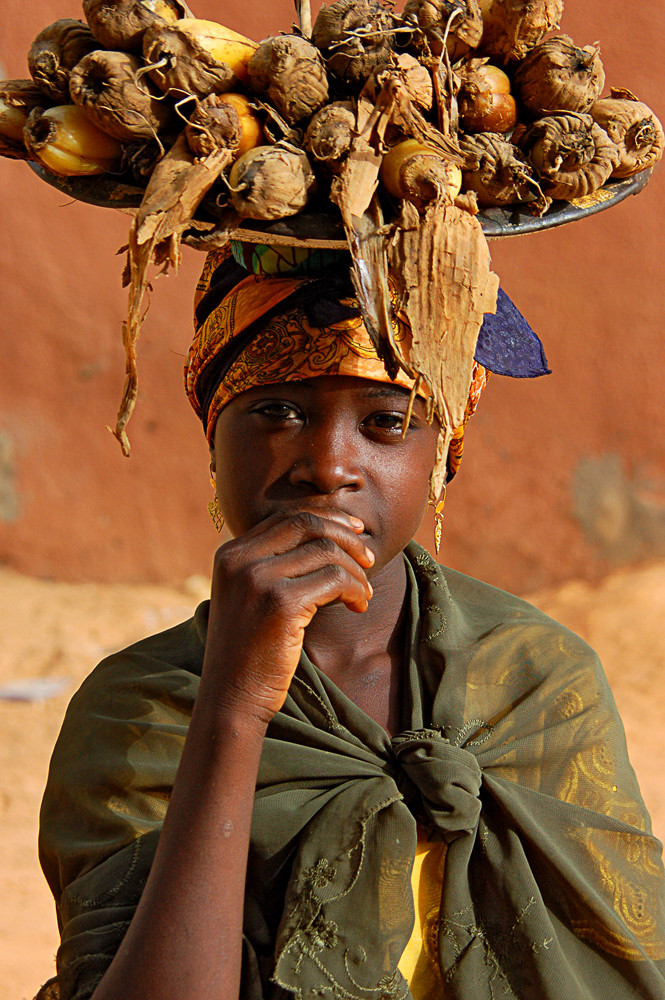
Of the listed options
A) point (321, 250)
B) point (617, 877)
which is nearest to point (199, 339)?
point (321, 250)

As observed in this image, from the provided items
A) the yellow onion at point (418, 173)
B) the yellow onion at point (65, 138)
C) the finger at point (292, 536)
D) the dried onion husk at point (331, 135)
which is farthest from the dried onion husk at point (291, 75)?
the finger at point (292, 536)

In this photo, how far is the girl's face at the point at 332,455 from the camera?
1.52m

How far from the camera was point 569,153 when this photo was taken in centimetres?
138

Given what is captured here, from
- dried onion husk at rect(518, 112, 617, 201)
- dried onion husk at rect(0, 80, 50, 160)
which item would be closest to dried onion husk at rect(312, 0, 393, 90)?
dried onion husk at rect(518, 112, 617, 201)

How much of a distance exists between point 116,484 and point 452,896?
425 cm

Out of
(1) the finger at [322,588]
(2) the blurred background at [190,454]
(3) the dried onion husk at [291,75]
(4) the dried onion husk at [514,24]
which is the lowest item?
(1) the finger at [322,588]

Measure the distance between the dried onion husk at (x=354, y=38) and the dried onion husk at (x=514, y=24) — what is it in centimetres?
15

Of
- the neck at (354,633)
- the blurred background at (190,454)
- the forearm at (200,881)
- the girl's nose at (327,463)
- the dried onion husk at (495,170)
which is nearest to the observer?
the forearm at (200,881)

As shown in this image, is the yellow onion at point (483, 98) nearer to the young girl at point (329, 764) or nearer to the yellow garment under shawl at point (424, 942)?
the young girl at point (329, 764)

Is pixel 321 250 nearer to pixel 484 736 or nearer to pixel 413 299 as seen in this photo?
pixel 413 299

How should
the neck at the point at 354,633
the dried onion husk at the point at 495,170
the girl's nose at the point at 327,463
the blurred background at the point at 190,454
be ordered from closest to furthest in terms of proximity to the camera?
the dried onion husk at the point at 495,170
the girl's nose at the point at 327,463
the neck at the point at 354,633
the blurred background at the point at 190,454

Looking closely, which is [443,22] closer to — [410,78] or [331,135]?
[410,78]

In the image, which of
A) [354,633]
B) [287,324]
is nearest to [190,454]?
[354,633]

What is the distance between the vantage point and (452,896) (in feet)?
4.94
